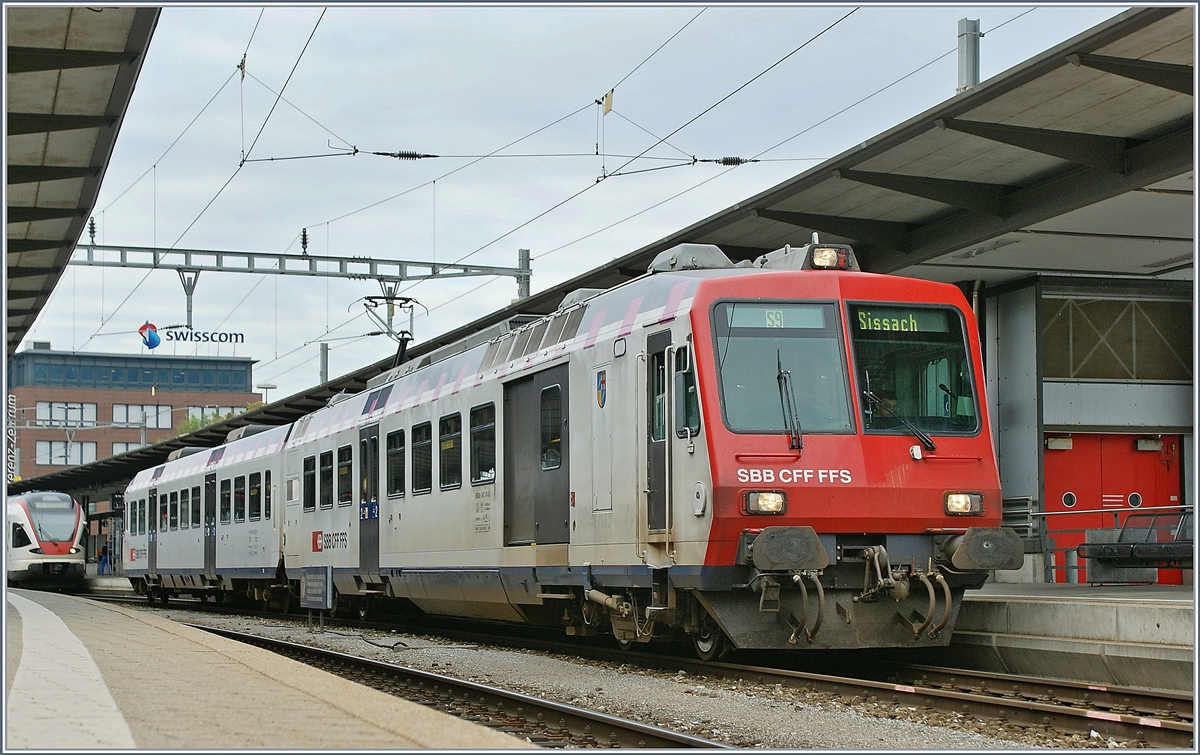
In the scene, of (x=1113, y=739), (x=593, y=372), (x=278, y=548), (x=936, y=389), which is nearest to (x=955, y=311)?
(x=936, y=389)

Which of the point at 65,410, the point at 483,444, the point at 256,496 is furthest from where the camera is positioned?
the point at 65,410

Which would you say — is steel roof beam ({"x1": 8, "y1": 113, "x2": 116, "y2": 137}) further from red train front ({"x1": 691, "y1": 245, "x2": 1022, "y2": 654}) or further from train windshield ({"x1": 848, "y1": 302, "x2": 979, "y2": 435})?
train windshield ({"x1": 848, "y1": 302, "x2": 979, "y2": 435})

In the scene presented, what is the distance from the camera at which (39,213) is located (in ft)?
61.6

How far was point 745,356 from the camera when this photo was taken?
10.7 metres

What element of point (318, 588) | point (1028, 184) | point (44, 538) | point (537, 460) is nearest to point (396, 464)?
point (318, 588)

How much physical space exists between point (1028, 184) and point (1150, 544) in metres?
4.29

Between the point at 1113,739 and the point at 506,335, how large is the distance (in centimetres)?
871

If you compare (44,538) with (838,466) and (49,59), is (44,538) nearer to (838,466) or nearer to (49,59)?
(49,59)

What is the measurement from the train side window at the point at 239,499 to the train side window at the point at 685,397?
16.6 meters

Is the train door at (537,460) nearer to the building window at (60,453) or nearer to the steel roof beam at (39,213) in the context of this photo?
A: the steel roof beam at (39,213)

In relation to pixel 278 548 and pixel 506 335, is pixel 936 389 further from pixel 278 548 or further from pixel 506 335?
pixel 278 548

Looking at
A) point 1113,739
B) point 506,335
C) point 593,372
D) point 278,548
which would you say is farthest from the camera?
point 278,548

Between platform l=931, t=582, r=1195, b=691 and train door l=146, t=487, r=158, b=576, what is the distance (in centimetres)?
2570

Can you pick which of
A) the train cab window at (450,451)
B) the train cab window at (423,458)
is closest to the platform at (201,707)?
the train cab window at (450,451)
